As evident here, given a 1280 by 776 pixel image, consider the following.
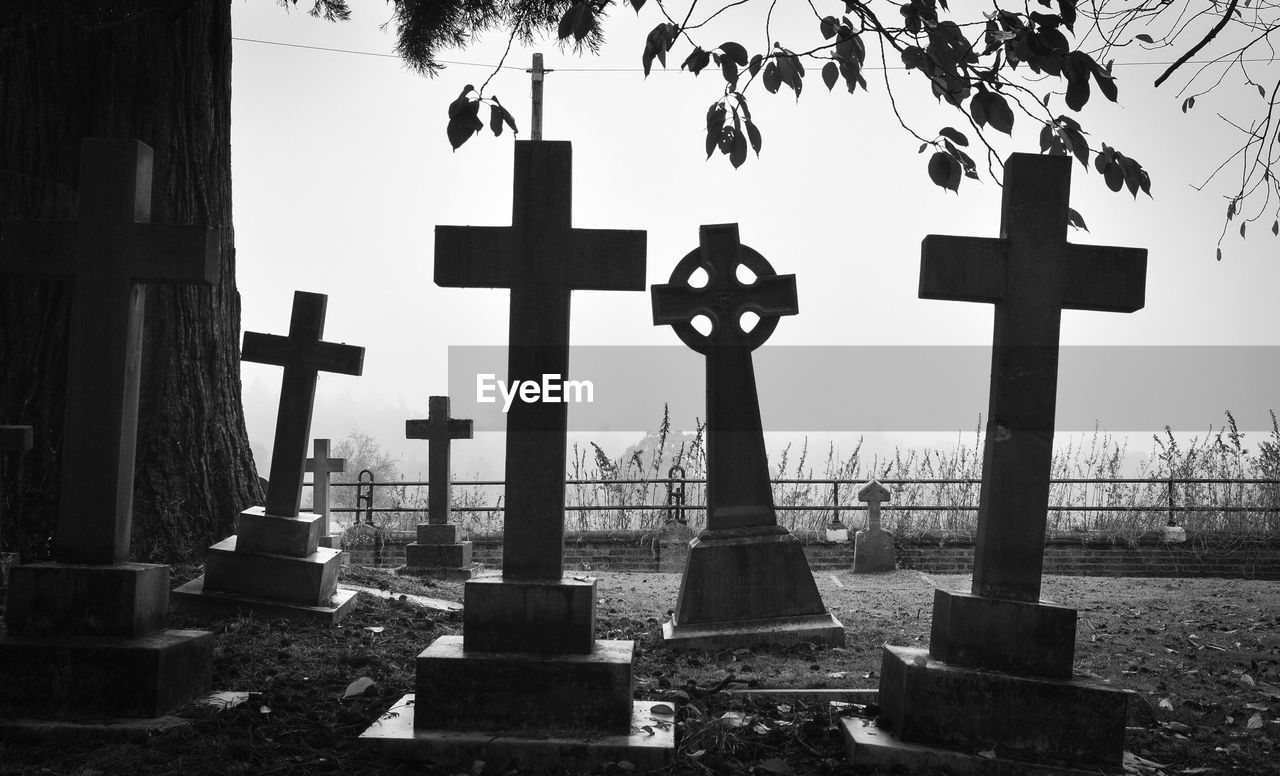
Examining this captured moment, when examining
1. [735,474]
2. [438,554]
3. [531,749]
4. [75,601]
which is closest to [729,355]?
[735,474]

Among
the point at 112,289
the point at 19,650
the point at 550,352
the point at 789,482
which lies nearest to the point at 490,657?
the point at 550,352

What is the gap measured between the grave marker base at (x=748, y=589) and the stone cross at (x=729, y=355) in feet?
0.48

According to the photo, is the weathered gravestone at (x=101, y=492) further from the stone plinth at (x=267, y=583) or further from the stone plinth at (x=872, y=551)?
the stone plinth at (x=872, y=551)

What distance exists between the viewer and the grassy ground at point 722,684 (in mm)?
3324

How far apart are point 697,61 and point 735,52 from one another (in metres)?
0.17

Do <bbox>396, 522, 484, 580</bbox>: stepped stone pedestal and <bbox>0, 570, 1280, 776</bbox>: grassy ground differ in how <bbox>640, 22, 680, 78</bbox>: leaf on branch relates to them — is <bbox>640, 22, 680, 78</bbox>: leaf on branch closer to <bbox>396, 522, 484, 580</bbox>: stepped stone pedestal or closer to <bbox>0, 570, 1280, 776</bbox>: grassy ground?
<bbox>0, 570, 1280, 776</bbox>: grassy ground

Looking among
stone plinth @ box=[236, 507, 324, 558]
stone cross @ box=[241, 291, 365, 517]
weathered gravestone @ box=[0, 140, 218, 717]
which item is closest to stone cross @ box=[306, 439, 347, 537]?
stone cross @ box=[241, 291, 365, 517]

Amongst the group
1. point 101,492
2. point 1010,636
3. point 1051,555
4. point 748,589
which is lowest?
point 1051,555

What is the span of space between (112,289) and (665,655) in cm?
370

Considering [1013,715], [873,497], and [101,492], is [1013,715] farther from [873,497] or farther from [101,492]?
[873,497]

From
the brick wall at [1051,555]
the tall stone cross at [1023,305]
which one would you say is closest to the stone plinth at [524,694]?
the tall stone cross at [1023,305]

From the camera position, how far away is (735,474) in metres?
6.55

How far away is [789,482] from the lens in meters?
13.3

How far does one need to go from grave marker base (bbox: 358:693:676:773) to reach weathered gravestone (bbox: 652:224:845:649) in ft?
10.1
